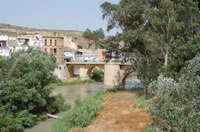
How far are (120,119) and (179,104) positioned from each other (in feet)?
25.1

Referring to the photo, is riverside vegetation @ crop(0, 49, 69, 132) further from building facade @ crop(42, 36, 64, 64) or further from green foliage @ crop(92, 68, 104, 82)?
green foliage @ crop(92, 68, 104, 82)

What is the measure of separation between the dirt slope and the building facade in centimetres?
2149

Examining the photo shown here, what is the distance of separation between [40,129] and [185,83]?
1128 cm

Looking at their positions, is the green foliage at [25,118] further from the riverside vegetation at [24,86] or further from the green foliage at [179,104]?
the green foliage at [179,104]

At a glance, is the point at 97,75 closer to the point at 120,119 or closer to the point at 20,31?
the point at 20,31

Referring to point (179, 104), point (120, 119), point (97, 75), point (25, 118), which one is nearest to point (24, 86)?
point (25, 118)

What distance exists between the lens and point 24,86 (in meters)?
14.6

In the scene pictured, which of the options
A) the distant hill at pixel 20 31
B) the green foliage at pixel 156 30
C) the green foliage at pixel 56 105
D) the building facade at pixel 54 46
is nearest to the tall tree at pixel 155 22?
the green foliage at pixel 156 30

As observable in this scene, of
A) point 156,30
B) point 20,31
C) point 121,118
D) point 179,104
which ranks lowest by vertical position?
point 121,118

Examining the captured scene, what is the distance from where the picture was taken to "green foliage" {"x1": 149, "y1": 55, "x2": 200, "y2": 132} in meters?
4.86

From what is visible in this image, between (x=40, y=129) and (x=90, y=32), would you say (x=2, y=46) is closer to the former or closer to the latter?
(x=90, y=32)

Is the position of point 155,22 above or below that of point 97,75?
above

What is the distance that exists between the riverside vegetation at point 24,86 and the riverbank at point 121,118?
232 cm

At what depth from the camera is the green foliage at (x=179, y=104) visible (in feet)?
16.0
